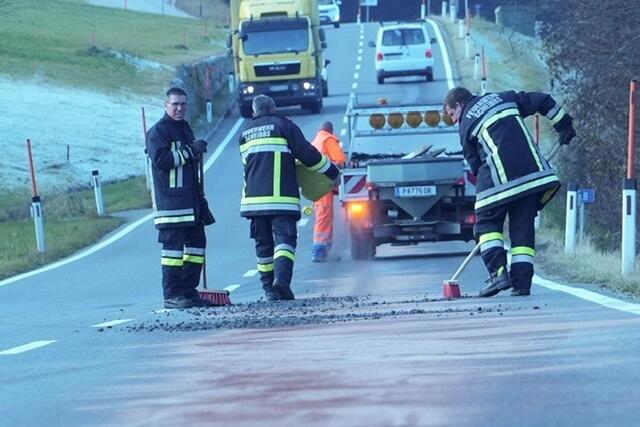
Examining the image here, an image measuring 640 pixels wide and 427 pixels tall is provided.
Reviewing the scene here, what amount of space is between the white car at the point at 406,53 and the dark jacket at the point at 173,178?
3704cm

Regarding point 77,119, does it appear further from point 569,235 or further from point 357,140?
point 569,235

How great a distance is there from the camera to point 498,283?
40.8 ft

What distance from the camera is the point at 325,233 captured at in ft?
68.7

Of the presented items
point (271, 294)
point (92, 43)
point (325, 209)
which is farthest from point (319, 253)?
point (92, 43)

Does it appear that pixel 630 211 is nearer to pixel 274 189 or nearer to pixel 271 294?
pixel 274 189

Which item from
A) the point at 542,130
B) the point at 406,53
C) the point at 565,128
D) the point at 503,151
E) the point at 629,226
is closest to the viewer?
the point at 503,151

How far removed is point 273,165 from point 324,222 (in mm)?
7451

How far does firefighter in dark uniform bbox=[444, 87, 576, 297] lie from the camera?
40.5ft

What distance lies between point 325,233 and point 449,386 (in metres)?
13.6

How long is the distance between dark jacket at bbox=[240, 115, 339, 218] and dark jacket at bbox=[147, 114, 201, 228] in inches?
20.6

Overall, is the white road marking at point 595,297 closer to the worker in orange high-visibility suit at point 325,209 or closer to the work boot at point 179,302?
the work boot at point 179,302

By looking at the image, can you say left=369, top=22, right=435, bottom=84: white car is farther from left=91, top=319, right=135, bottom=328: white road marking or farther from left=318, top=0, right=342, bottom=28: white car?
left=91, top=319, right=135, bottom=328: white road marking

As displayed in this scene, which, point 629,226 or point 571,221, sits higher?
point 629,226

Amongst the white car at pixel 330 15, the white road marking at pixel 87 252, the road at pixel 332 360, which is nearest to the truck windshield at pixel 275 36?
the white road marking at pixel 87 252
